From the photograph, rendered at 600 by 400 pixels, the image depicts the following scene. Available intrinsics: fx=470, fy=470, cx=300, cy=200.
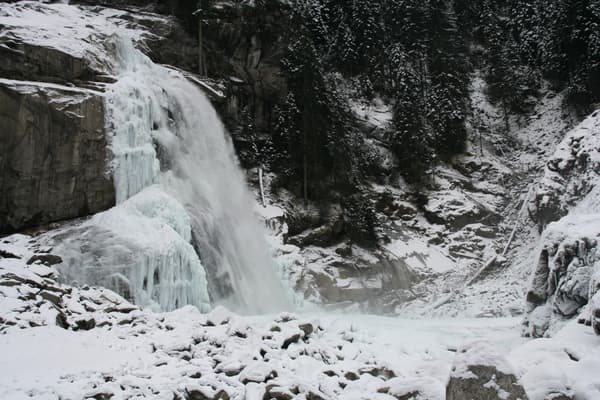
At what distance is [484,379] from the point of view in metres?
4.41

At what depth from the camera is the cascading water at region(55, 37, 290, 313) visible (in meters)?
14.1

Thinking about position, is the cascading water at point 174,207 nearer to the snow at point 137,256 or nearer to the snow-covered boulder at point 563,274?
the snow at point 137,256

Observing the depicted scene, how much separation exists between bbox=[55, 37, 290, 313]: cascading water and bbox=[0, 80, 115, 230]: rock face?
0.67m

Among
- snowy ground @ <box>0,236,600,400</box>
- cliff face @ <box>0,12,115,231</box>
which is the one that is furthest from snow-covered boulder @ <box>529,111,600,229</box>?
cliff face @ <box>0,12,115,231</box>

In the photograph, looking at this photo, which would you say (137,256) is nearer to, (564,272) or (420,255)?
(564,272)

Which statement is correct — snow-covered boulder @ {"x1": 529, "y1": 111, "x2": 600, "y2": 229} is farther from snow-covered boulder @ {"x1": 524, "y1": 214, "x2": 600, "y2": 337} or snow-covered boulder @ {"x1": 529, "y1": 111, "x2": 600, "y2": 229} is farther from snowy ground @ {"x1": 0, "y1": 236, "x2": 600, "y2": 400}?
snowy ground @ {"x1": 0, "y1": 236, "x2": 600, "y2": 400}

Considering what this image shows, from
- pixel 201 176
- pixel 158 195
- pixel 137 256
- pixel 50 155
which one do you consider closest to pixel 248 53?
pixel 201 176

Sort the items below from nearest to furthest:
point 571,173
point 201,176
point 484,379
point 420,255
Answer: point 484,379, point 571,173, point 201,176, point 420,255

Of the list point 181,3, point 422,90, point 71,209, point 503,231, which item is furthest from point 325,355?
point 422,90

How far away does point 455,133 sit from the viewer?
30.9 m

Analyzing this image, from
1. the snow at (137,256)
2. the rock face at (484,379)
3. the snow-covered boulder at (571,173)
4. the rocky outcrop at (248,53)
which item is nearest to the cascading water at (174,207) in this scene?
the snow at (137,256)

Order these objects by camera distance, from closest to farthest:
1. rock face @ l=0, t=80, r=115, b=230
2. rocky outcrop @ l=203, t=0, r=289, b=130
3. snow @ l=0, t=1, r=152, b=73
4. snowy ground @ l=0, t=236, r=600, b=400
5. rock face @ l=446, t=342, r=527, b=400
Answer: rock face @ l=446, t=342, r=527, b=400
snowy ground @ l=0, t=236, r=600, b=400
rock face @ l=0, t=80, r=115, b=230
snow @ l=0, t=1, r=152, b=73
rocky outcrop @ l=203, t=0, r=289, b=130

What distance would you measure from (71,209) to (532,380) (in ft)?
48.0

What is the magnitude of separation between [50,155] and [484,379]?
48.9 feet
